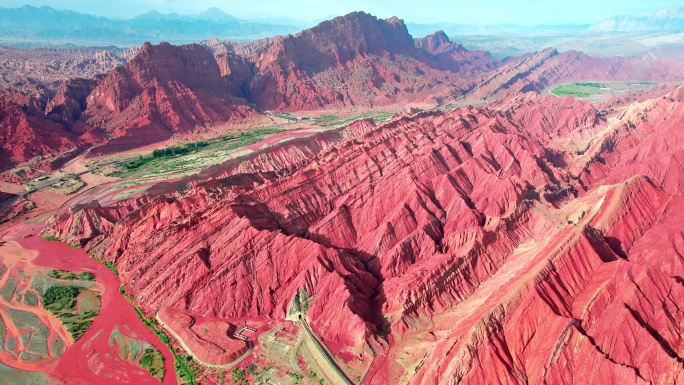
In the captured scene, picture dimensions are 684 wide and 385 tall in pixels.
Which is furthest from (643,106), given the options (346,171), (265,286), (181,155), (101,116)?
(101,116)

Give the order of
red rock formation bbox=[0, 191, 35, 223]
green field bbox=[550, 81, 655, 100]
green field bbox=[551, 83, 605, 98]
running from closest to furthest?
red rock formation bbox=[0, 191, 35, 223] → green field bbox=[550, 81, 655, 100] → green field bbox=[551, 83, 605, 98]

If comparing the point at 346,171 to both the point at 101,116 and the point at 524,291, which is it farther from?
the point at 101,116

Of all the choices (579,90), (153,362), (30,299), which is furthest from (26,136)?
(579,90)

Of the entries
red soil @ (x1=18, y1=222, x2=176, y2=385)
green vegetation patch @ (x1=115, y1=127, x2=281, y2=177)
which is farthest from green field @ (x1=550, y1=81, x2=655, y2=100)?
red soil @ (x1=18, y1=222, x2=176, y2=385)

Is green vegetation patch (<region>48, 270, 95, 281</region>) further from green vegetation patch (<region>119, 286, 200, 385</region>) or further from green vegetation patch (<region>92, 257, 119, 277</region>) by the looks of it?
green vegetation patch (<region>119, 286, 200, 385</region>)

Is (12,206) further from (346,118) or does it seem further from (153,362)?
(346,118)

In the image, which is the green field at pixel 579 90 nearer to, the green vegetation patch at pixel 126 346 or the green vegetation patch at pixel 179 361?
the green vegetation patch at pixel 179 361
